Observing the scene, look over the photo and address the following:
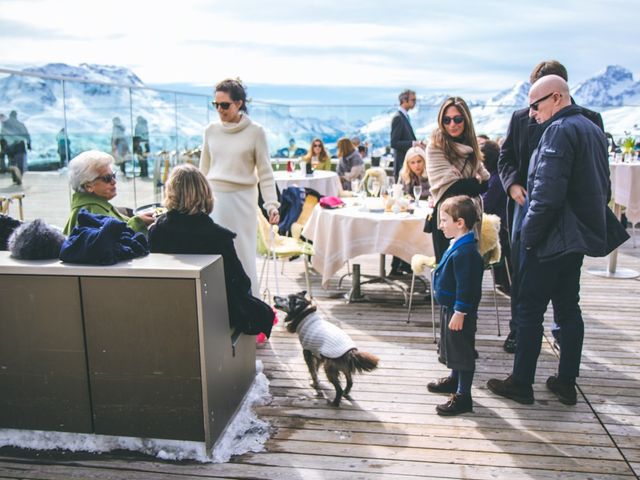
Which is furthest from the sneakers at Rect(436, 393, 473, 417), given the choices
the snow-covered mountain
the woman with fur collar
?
the snow-covered mountain

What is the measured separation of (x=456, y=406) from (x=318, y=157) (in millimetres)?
6221

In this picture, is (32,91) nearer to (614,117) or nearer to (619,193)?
(619,193)

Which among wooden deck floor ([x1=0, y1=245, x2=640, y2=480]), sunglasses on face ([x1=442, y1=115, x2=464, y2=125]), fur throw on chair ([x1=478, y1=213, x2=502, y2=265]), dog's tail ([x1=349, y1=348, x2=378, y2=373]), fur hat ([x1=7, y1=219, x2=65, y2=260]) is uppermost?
sunglasses on face ([x1=442, y1=115, x2=464, y2=125])

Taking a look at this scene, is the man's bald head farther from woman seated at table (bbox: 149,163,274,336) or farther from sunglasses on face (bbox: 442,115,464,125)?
woman seated at table (bbox: 149,163,274,336)

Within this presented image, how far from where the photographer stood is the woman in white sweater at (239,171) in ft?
12.3

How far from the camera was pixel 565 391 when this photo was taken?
3053 millimetres

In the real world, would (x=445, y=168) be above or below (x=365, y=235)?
above

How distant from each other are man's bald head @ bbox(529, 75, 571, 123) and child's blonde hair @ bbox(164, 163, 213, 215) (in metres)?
1.64

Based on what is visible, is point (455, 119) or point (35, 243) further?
point (455, 119)

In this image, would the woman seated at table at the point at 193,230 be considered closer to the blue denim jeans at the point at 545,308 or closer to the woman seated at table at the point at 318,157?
the blue denim jeans at the point at 545,308

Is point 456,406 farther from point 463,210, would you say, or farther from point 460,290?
point 463,210

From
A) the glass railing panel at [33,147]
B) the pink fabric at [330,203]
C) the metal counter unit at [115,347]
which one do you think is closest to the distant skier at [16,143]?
the glass railing panel at [33,147]

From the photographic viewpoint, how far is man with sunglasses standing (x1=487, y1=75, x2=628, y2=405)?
8.81ft

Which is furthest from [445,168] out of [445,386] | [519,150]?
[445,386]
